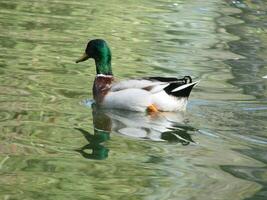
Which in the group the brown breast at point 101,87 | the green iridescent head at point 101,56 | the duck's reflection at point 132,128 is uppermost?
the green iridescent head at point 101,56

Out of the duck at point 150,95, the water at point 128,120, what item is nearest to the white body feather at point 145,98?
the duck at point 150,95

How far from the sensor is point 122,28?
50.6ft

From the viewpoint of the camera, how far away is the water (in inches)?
249

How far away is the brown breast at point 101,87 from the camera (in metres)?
9.03

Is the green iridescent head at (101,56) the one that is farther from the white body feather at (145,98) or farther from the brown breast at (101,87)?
the white body feather at (145,98)

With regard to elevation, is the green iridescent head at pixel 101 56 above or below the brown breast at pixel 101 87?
above

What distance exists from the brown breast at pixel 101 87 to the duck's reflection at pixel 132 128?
0.11 m

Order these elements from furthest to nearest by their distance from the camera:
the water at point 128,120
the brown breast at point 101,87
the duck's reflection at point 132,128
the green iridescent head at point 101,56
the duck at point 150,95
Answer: the green iridescent head at point 101,56, the brown breast at point 101,87, the duck at point 150,95, the duck's reflection at point 132,128, the water at point 128,120

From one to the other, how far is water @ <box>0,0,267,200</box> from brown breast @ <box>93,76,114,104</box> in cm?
16

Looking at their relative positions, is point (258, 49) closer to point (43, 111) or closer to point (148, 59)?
point (148, 59)

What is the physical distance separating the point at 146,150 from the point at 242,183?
112 centimetres

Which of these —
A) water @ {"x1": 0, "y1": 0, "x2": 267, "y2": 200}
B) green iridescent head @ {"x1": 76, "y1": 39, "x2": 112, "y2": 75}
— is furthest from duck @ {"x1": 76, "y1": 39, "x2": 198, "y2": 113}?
green iridescent head @ {"x1": 76, "y1": 39, "x2": 112, "y2": 75}

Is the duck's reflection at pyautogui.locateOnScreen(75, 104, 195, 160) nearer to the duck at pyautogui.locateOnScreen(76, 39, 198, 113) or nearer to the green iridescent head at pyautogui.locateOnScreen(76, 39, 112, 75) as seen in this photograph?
the duck at pyautogui.locateOnScreen(76, 39, 198, 113)

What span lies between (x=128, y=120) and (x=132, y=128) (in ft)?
1.21
